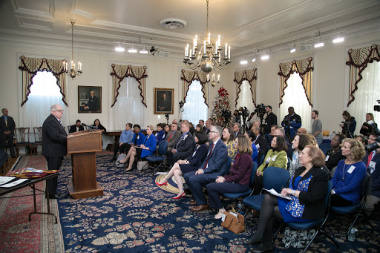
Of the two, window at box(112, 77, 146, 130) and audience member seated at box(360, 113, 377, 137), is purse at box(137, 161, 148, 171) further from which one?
audience member seated at box(360, 113, 377, 137)

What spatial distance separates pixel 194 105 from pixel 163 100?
5.72 feet

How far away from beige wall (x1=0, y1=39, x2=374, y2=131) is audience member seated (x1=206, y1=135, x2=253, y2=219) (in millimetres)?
5987

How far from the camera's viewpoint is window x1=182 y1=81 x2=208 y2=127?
13.3 m

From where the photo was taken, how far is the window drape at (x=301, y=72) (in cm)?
959

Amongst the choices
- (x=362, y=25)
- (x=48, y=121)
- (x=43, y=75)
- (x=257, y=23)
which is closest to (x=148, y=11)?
(x=257, y=23)

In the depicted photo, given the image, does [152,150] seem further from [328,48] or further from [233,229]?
[328,48]

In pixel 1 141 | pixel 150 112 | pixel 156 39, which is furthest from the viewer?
pixel 150 112

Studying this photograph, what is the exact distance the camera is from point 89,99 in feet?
36.4

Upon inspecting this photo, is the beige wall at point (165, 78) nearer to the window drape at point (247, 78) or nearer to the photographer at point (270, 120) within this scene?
the window drape at point (247, 78)

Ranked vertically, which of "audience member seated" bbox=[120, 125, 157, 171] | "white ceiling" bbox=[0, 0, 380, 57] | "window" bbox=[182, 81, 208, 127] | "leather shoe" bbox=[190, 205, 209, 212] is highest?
"white ceiling" bbox=[0, 0, 380, 57]

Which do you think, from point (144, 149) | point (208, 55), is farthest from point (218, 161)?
point (144, 149)

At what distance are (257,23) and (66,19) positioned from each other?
19.2 feet

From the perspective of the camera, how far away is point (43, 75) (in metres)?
10.4

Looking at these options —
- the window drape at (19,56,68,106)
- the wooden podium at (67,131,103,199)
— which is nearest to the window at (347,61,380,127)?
the wooden podium at (67,131,103,199)
